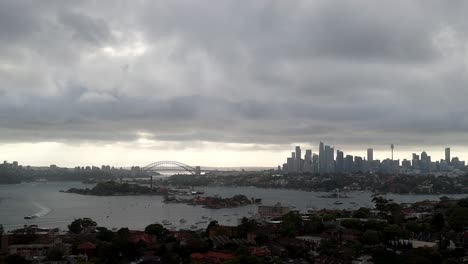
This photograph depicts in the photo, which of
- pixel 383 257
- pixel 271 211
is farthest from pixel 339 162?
pixel 383 257

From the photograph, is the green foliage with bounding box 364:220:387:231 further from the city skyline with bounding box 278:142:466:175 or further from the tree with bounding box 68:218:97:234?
the city skyline with bounding box 278:142:466:175

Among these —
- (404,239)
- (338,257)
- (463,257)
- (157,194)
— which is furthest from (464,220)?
(157,194)

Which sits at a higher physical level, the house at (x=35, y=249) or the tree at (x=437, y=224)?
the tree at (x=437, y=224)

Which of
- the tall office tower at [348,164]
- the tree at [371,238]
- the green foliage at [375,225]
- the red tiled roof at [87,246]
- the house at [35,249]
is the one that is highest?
the tall office tower at [348,164]

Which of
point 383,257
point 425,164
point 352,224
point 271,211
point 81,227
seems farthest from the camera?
point 425,164

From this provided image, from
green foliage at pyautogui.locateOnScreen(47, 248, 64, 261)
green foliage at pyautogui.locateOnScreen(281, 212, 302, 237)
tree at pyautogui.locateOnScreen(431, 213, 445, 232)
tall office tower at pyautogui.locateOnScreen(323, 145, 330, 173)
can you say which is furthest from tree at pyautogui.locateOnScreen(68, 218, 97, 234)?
tall office tower at pyautogui.locateOnScreen(323, 145, 330, 173)

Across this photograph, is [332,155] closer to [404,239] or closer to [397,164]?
[397,164]

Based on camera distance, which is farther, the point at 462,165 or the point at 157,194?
Answer: the point at 462,165

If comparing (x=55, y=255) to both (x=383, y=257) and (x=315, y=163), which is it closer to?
(x=383, y=257)

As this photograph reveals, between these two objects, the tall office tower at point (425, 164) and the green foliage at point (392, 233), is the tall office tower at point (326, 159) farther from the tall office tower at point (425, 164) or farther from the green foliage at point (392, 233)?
the green foliage at point (392, 233)

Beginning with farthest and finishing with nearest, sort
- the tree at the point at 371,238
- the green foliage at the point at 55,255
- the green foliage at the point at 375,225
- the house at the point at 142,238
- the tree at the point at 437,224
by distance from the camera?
1. the tree at the point at 437,224
2. the green foliage at the point at 375,225
3. the house at the point at 142,238
4. the tree at the point at 371,238
5. the green foliage at the point at 55,255

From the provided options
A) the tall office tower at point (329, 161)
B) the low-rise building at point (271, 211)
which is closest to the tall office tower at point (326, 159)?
the tall office tower at point (329, 161)
